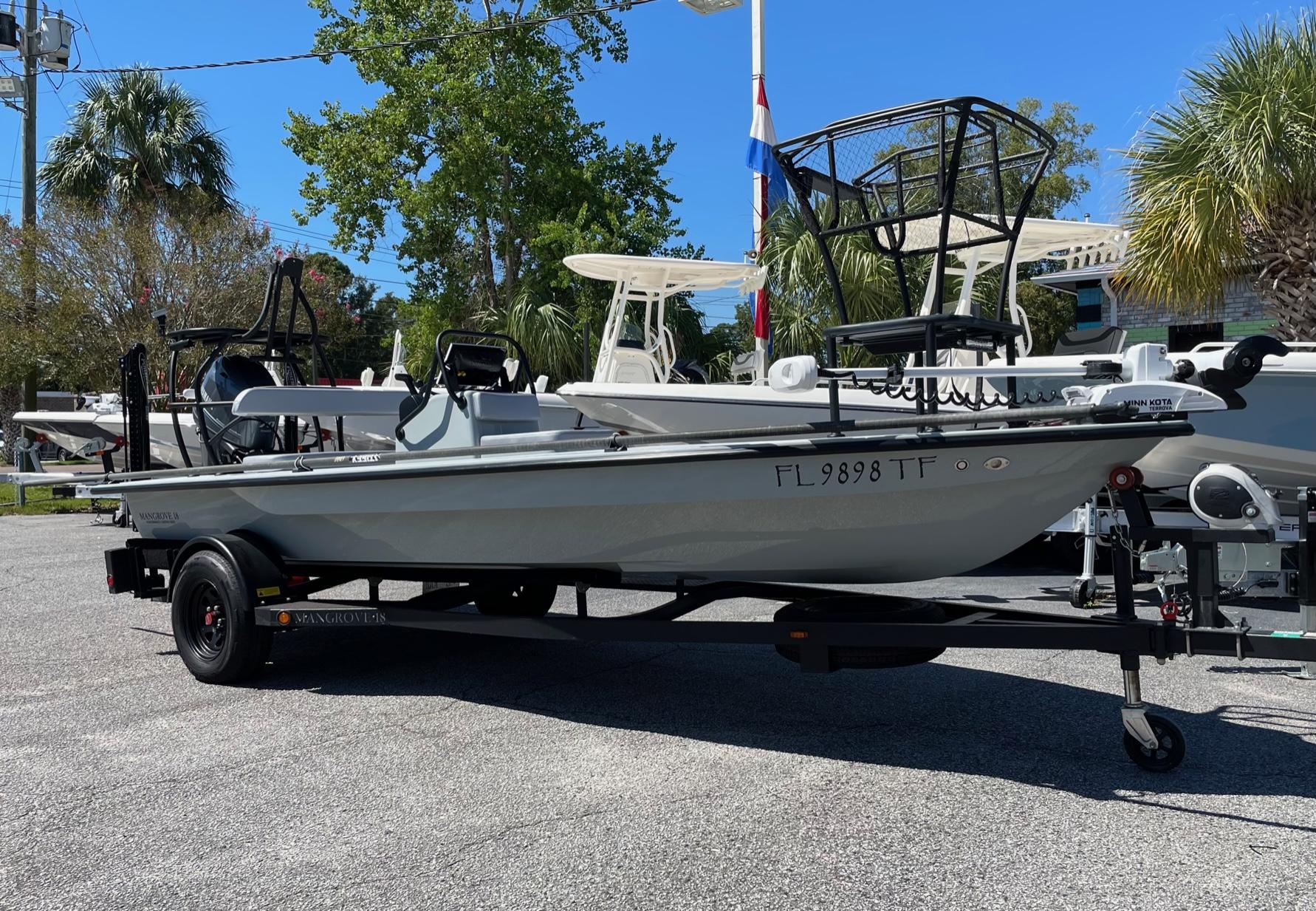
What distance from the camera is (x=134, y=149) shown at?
925 inches

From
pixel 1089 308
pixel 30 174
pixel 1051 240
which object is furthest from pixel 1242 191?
pixel 30 174

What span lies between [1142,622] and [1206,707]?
119 cm

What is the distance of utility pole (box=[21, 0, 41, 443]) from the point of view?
1892 centimetres

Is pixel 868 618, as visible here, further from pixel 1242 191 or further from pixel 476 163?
pixel 476 163

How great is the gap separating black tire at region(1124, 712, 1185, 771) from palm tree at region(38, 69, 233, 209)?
23.0m

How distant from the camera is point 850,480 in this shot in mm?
3998

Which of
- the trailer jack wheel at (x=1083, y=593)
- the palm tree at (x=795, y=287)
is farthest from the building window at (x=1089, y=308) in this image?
the trailer jack wheel at (x=1083, y=593)

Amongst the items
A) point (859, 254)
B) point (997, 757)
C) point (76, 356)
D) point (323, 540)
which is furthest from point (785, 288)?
point (76, 356)

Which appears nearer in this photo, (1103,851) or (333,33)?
(1103,851)

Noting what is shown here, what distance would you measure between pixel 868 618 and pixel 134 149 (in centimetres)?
2403

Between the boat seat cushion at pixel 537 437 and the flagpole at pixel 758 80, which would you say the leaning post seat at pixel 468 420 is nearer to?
the boat seat cushion at pixel 537 437

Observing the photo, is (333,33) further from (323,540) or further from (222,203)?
(323,540)

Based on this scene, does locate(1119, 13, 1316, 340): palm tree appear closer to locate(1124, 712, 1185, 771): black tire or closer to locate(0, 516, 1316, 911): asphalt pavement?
locate(0, 516, 1316, 911): asphalt pavement

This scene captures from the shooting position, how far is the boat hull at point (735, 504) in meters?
3.84
